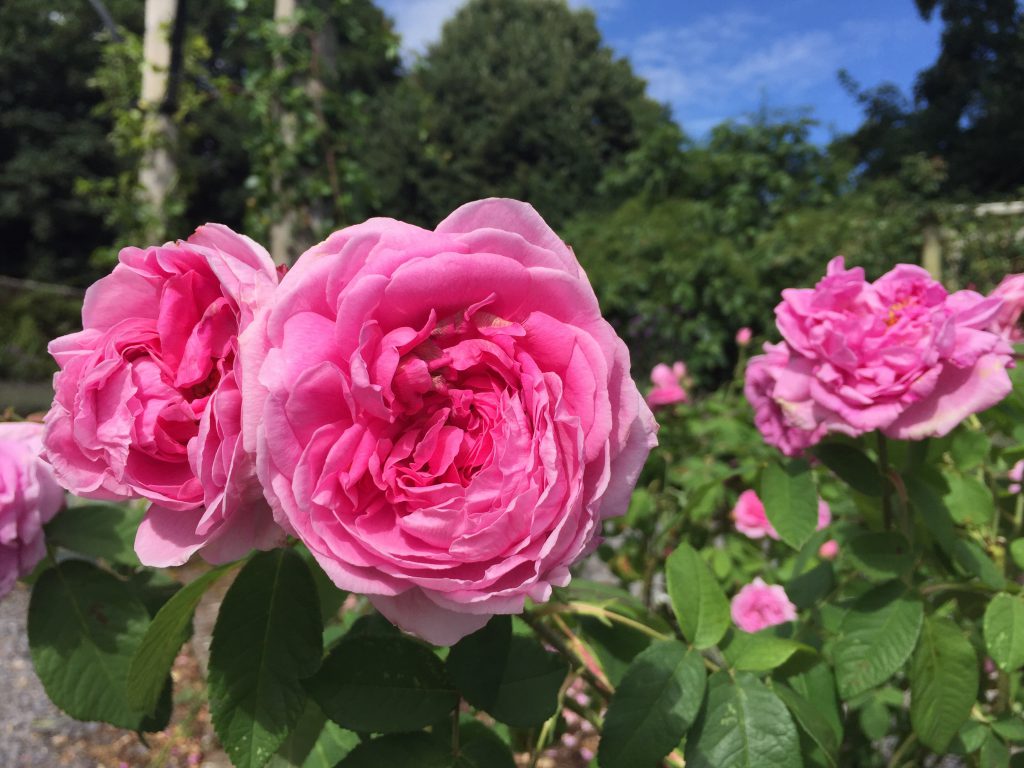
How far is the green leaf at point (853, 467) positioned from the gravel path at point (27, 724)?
225 centimetres

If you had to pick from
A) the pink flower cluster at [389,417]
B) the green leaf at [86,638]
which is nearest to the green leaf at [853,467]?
the pink flower cluster at [389,417]

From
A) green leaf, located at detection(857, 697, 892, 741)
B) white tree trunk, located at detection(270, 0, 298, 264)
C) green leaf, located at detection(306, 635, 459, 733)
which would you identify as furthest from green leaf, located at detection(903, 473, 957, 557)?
white tree trunk, located at detection(270, 0, 298, 264)

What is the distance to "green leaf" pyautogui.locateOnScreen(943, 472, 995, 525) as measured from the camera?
3.10ft

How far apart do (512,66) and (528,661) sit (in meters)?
17.9

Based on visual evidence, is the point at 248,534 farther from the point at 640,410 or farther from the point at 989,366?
the point at 989,366

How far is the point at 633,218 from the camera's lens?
27.1 ft

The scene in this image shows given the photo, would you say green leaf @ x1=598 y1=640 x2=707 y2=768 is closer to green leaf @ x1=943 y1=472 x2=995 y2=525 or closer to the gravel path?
green leaf @ x1=943 y1=472 x2=995 y2=525

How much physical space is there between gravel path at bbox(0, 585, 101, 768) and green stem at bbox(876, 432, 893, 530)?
2280mm

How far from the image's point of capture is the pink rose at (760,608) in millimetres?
1608

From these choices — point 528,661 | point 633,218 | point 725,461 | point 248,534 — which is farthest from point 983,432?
point 633,218

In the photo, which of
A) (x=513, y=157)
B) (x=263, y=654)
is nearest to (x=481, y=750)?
(x=263, y=654)

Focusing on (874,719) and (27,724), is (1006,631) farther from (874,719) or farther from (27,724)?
(27,724)

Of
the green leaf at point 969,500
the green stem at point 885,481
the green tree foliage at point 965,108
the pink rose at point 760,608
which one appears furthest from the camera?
the green tree foliage at point 965,108

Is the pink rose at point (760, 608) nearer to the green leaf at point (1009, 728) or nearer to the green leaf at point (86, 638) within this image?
the green leaf at point (1009, 728)
